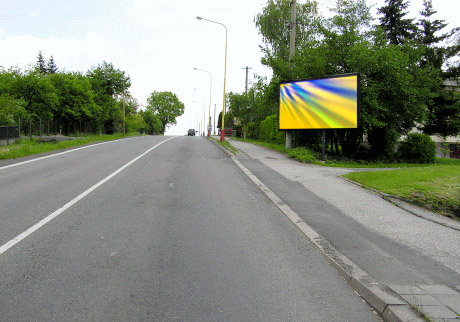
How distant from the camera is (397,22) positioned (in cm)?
3047

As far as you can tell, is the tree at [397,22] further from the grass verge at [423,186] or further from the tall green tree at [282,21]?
the grass verge at [423,186]

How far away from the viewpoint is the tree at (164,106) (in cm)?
12338

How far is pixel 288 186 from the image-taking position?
9812 millimetres

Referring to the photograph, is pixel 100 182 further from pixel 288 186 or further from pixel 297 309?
pixel 297 309

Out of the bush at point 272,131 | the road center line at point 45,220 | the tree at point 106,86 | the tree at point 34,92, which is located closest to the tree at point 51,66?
the tree at point 106,86

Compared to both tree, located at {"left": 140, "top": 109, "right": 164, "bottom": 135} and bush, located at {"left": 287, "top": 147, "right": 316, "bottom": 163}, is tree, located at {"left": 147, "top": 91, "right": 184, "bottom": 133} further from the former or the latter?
bush, located at {"left": 287, "top": 147, "right": 316, "bottom": 163}

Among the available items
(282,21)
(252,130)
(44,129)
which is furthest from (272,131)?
(44,129)

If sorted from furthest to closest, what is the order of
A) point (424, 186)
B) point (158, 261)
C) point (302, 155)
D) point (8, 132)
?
1. point (8, 132)
2. point (302, 155)
3. point (424, 186)
4. point (158, 261)

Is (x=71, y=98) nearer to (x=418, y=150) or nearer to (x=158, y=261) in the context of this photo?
(x=418, y=150)

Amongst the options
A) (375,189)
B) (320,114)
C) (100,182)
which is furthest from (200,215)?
(320,114)

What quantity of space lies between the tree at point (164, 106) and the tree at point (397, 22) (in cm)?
9794

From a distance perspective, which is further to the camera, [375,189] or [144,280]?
[375,189]

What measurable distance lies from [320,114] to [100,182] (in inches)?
428

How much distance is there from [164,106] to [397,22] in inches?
3957
